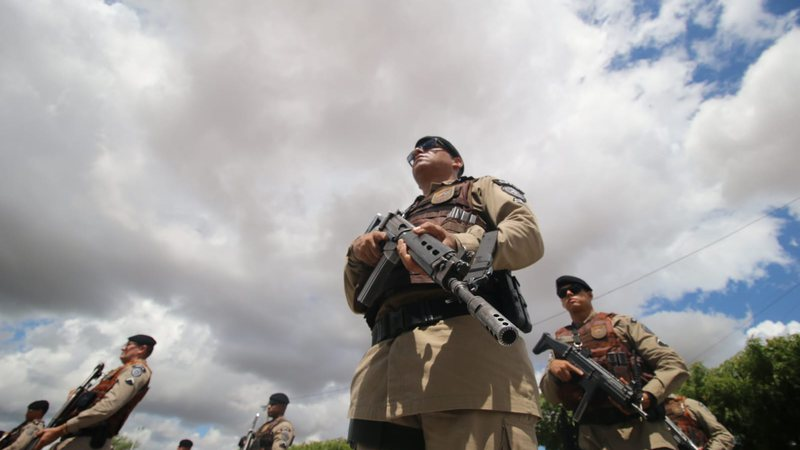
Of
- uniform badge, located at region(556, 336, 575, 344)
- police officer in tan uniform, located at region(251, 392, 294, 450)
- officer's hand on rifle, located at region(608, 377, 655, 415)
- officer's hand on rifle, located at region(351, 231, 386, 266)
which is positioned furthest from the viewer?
police officer in tan uniform, located at region(251, 392, 294, 450)

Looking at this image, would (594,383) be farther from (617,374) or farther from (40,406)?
(40,406)

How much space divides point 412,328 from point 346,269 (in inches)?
32.1

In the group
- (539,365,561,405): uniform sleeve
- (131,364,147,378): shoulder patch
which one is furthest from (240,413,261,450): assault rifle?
(539,365,561,405): uniform sleeve

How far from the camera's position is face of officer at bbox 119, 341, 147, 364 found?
649cm

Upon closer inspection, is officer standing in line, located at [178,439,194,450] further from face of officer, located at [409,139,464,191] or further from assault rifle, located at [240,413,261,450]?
face of officer, located at [409,139,464,191]

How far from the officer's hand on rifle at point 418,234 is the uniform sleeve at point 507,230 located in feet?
0.21

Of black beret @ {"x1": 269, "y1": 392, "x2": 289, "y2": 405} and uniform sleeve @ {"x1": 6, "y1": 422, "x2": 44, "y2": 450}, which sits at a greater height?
black beret @ {"x1": 269, "y1": 392, "x2": 289, "y2": 405}

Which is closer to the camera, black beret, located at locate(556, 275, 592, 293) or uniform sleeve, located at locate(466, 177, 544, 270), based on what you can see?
uniform sleeve, located at locate(466, 177, 544, 270)

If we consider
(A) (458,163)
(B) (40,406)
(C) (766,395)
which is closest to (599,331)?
(A) (458,163)

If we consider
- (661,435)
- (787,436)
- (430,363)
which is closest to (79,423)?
(430,363)

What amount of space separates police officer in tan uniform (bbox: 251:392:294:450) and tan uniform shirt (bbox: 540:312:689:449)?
706 centimetres

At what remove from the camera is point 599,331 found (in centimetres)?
486

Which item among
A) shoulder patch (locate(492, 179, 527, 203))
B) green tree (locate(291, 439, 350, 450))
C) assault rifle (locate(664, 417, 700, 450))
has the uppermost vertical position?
green tree (locate(291, 439, 350, 450))

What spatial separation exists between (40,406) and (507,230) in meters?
11.9
